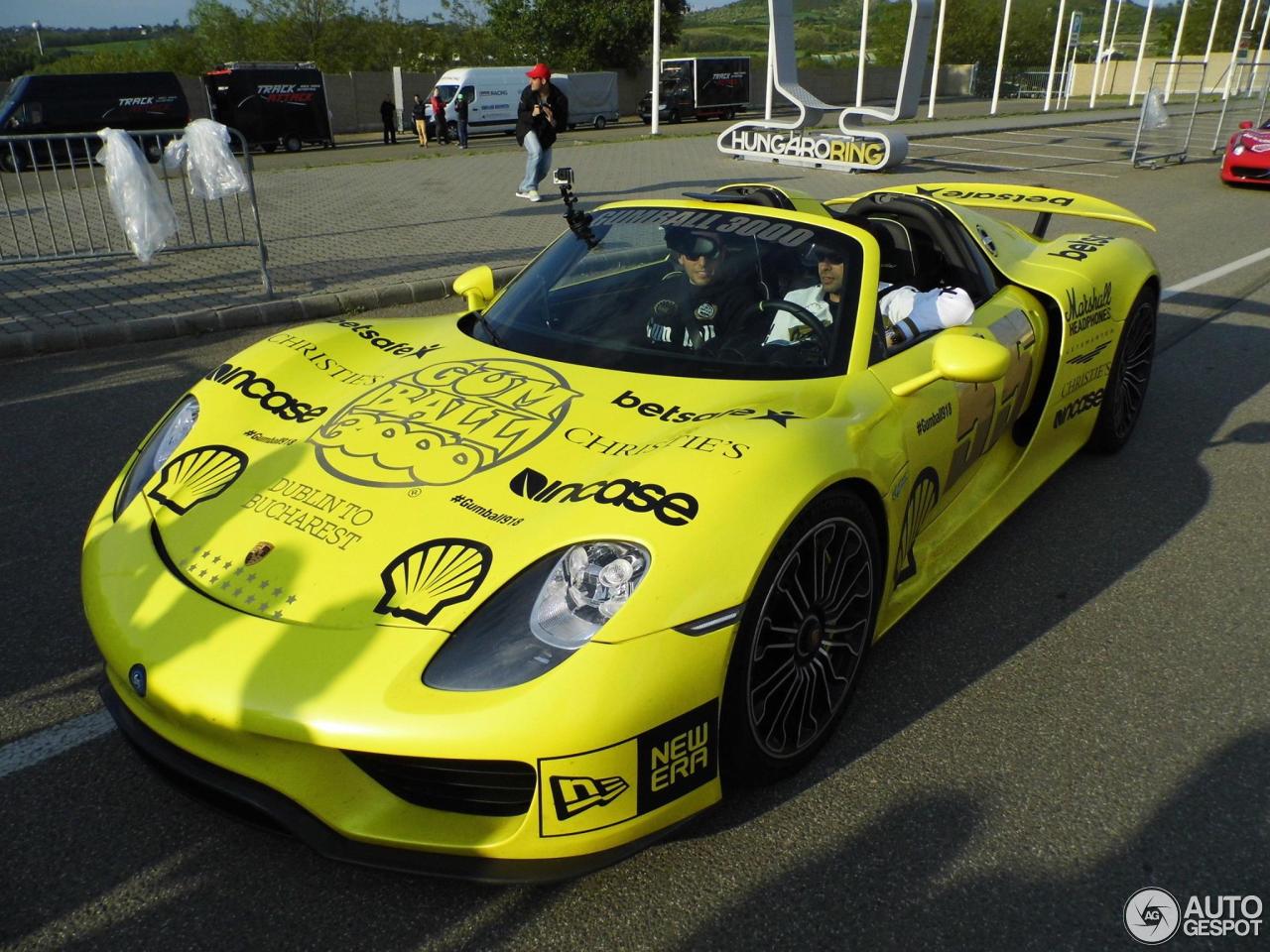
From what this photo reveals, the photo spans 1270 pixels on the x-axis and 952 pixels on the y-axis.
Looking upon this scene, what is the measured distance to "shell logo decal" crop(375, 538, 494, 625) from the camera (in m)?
2.04

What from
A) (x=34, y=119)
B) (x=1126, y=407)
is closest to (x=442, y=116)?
(x=34, y=119)

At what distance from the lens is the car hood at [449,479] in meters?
2.08

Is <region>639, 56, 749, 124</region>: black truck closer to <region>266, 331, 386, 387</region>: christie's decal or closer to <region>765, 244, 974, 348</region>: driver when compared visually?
<region>765, 244, 974, 348</region>: driver

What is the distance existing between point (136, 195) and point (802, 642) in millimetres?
7110

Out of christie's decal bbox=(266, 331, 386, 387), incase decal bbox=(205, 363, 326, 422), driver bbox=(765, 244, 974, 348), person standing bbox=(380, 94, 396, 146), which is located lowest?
person standing bbox=(380, 94, 396, 146)

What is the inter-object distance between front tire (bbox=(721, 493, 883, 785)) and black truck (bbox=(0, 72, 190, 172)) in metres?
25.1

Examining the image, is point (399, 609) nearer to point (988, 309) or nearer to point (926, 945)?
point (926, 945)

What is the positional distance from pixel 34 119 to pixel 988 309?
88.7 ft

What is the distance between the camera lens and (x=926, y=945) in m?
1.97

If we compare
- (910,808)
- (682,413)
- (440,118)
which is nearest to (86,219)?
(682,413)

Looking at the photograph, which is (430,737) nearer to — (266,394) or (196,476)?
(196,476)

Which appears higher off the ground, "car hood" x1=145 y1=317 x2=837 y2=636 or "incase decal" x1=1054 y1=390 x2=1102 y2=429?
"car hood" x1=145 y1=317 x2=837 y2=636

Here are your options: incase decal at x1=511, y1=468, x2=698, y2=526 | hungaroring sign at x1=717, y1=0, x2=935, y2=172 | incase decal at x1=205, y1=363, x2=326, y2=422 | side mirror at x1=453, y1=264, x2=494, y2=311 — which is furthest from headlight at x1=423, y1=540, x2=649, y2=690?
hungaroring sign at x1=717, y1=0, x2=935, y2=172

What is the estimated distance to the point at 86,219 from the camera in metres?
7.84
